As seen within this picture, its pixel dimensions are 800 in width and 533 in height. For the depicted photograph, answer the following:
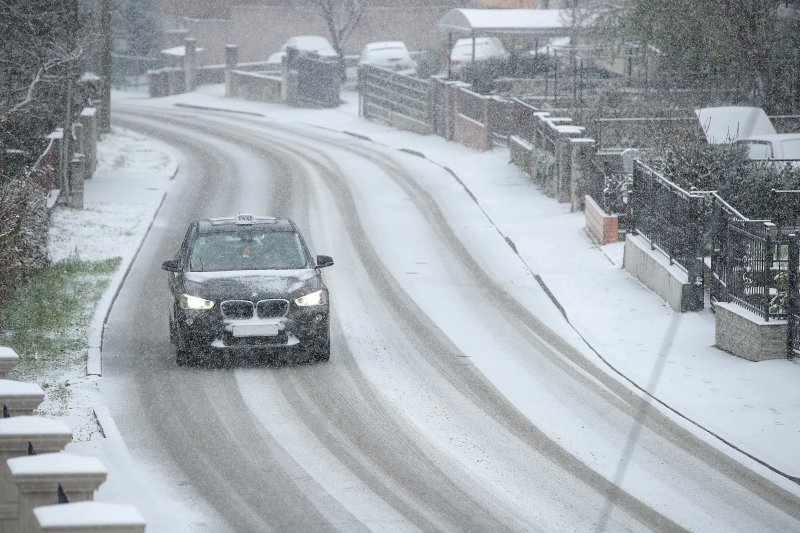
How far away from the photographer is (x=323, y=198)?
2859 cm

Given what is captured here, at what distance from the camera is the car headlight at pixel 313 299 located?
1516 centimetres

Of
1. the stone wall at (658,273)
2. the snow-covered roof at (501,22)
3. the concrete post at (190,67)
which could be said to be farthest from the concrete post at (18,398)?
the concrete post at (190,67)

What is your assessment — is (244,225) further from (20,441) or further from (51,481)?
(51,481)

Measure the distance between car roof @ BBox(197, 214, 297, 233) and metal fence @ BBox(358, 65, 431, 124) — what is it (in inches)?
896

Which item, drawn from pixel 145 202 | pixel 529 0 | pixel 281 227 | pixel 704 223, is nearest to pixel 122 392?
pixel 281 227

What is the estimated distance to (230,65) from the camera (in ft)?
164

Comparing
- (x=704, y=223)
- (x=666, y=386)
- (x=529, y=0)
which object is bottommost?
(x=666, y=386)

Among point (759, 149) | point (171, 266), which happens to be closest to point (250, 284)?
point (171, 266)

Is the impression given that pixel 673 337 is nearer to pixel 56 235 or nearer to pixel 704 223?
pixel 704 223

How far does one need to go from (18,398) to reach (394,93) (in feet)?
108

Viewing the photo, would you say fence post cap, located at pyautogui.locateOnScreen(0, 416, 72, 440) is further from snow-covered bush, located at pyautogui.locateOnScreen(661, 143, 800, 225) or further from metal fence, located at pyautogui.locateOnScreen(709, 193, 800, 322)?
snow-covered bush, located at pyautogui.locateOnScreen(661, 143, 800, 225)

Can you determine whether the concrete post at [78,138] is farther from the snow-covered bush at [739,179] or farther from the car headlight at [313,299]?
the car headlight at [313,299]

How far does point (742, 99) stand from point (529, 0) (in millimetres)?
Result: 31948

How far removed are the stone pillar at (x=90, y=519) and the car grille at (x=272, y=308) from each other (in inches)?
331
